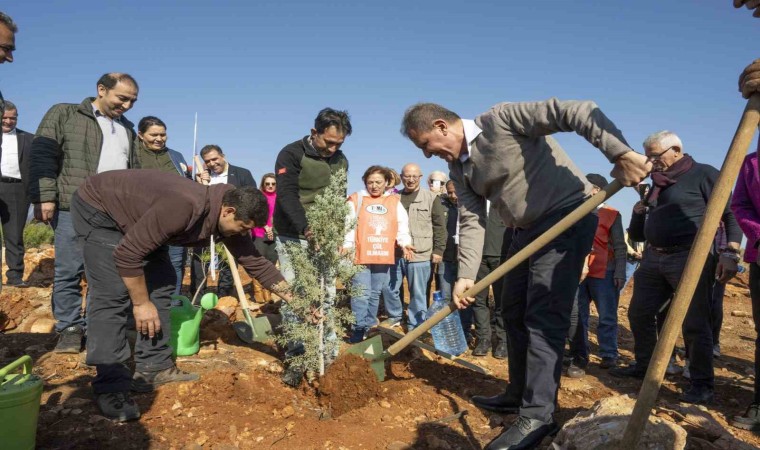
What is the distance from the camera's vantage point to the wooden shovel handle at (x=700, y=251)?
2.03m

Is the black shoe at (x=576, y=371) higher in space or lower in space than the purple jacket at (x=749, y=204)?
lower

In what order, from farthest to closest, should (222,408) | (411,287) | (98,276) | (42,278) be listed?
1. (42,278)
2. (411,287)
3. (222,408)
4. (98,276)

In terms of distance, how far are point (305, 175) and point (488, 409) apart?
2.64 meters

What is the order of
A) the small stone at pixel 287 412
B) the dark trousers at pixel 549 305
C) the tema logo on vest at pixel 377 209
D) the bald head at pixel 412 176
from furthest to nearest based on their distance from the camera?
the bald head at pixel 412 176 < the tema logo on vest at pixel 377 209 < the small stone at pixel 287 412 < the dark trousers at pixel 549 305

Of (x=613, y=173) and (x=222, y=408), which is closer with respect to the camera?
(x=613, y=173)

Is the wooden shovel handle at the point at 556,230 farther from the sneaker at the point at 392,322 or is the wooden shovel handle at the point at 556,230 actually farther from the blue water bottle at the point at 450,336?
the sneaker at the point at 392,322

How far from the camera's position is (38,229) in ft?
47.8

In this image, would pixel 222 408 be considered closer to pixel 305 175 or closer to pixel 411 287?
pixel 305 175

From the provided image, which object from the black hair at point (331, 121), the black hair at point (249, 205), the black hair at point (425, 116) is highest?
the black hair at point (331, 121)

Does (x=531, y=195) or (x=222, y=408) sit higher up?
(x=531, y=195)

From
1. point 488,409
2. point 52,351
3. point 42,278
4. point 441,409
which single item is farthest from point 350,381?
point 42,278

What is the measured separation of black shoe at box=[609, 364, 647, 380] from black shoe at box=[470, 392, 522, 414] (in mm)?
2129

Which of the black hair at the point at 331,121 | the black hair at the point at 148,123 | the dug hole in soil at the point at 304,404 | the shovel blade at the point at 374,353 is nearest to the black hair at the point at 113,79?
the black hair at the point at 148,123

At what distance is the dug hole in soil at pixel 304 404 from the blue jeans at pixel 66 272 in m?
0.38
